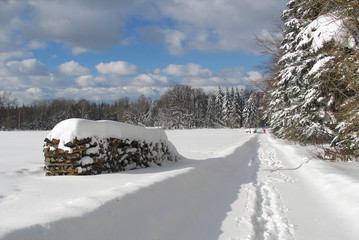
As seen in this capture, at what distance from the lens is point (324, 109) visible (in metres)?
14.8

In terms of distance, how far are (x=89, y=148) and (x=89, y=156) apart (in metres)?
0.19

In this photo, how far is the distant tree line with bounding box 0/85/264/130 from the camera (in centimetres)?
7525

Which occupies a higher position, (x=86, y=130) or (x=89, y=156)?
(x=86, y=130)

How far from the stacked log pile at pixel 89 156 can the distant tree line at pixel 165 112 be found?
60137 millimetres

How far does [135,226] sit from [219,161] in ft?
23.3

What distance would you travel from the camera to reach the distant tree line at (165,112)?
75.2 m

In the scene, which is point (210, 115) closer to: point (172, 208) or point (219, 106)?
point (219, 106)

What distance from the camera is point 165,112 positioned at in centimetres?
7881

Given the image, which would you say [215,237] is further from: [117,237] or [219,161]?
[219,161]

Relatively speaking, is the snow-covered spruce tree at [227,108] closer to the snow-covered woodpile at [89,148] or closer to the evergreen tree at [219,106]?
the evergreen tree at [219,106]

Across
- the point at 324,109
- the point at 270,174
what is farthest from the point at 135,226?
the point at 324,109

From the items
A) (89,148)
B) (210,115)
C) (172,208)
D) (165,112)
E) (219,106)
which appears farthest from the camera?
(219,106)

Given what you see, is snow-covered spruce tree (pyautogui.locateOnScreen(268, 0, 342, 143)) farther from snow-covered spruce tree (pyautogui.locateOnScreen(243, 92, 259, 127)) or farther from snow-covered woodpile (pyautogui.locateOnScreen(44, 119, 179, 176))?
snow-covered spruce tree (pyautogui.locateOnScreen(243, 92, 259, 127))

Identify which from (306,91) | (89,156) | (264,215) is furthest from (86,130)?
(306,91)
